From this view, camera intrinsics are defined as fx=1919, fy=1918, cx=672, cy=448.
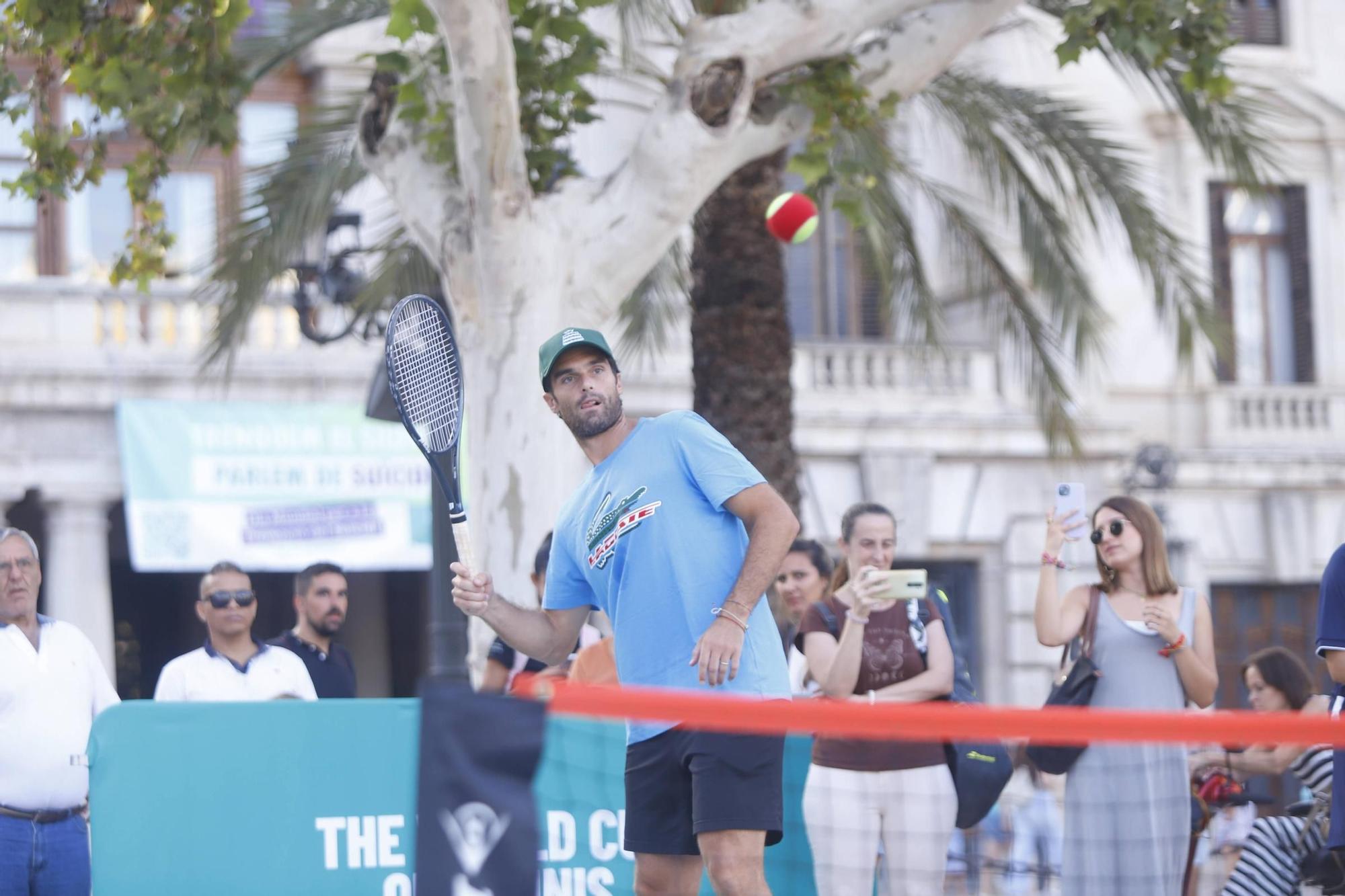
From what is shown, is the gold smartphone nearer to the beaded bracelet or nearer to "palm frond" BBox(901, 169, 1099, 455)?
the beaded bracelet

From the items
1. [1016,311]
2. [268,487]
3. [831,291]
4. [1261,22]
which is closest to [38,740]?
[1016,311]

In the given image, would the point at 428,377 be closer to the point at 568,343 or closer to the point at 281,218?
the point at 568,343

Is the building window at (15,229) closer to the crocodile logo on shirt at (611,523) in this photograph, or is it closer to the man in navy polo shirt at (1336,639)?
the crocodile logo on shirt at (611,523)

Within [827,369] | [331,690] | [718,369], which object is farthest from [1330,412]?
[331,690]

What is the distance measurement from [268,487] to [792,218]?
9895 millimetres

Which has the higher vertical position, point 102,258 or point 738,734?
point 102,258

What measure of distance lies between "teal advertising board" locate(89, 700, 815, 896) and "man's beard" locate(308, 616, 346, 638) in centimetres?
148

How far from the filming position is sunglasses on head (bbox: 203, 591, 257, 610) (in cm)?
725

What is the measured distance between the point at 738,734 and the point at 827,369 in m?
15.7

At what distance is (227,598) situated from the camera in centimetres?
725

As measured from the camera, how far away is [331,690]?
775 cm

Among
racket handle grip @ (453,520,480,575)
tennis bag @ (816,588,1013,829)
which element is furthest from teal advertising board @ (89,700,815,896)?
racket handle grip @ (453,520,480,575)

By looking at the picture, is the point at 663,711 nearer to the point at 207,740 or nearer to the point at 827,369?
the point at 207,740

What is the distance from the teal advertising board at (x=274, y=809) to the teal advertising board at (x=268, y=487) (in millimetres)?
10916
